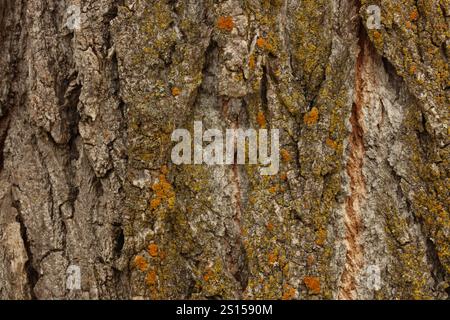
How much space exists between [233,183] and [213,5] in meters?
1.28

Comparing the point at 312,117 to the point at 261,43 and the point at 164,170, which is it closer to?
the point at 261,43

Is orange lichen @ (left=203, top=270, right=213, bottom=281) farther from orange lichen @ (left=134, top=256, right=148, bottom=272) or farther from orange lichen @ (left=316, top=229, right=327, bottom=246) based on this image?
orange lichen @ (left=316, top=229, right=327, bottom=246)

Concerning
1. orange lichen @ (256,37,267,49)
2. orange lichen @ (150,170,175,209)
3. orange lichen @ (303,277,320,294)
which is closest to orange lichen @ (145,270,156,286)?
orange lichen @ (150,170,175,209)

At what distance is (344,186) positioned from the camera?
4410 millimetres

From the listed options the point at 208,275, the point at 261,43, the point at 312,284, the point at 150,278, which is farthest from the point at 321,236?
the point at 261,43

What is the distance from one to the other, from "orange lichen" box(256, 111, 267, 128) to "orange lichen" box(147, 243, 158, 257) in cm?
115

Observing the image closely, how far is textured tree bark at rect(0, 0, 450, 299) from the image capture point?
4.30 metres

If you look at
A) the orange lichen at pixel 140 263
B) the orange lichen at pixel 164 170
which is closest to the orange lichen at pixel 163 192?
the orange lichen at pixel 164 170

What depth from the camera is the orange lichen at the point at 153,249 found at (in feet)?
14.2

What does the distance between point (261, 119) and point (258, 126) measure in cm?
5

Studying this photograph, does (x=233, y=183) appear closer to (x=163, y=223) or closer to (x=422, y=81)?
(x=163, y=223)

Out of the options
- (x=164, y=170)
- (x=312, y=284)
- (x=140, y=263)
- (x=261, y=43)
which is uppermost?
(x=261, y=43)

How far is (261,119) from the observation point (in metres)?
4.34

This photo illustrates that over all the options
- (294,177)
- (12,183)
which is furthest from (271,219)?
(12,183)
